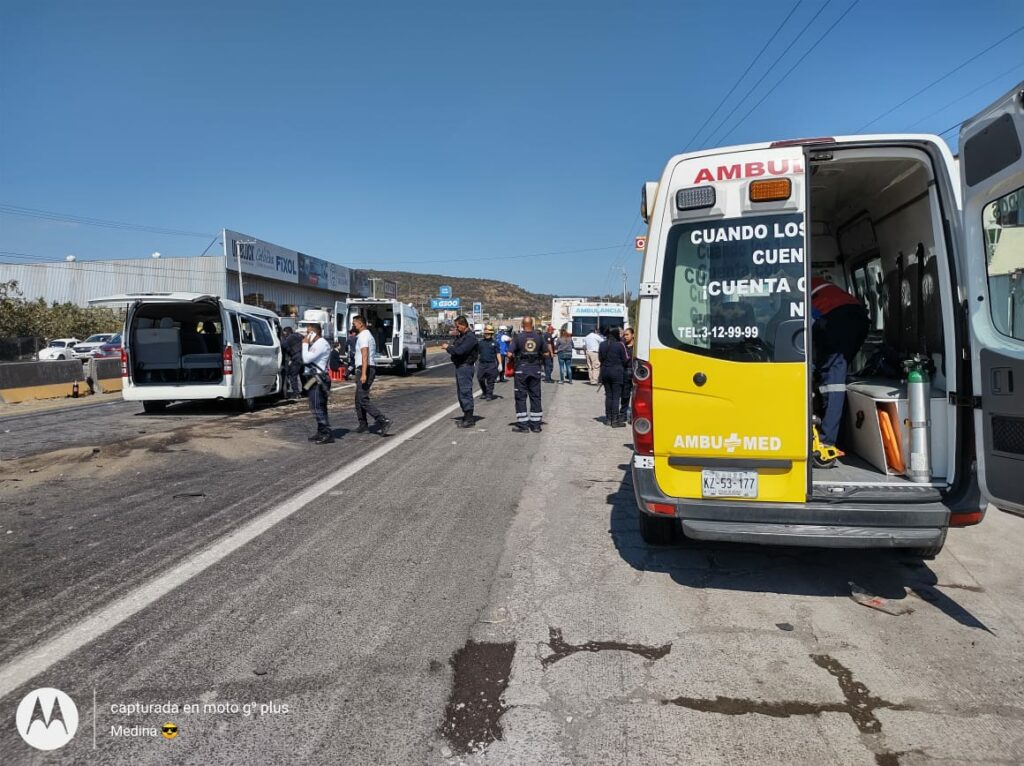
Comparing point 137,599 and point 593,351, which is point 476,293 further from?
point 137,599

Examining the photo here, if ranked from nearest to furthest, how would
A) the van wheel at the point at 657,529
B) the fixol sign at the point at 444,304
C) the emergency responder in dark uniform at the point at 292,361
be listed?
1. the van wheel at the point at 657,529
2. the emergency responder in dark uniform at the point at 292,361
3. the fixol sign at the point at 444,304

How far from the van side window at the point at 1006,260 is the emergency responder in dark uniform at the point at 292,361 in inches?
552

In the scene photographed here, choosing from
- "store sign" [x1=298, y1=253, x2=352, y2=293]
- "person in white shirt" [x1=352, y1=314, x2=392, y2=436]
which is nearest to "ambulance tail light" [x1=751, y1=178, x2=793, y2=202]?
"person in white shirt" [x1=352, y1=314, x2=392, y2=436]

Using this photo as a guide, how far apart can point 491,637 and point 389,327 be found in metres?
22.8

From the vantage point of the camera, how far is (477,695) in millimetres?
2963

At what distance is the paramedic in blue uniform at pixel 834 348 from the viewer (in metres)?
5.05

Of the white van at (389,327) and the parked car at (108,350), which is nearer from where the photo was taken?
the white van at (389,327)

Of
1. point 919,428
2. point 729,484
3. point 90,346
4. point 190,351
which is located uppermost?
point 90,346

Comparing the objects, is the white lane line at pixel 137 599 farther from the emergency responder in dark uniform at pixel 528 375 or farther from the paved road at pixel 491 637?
the emergency responder in dark uniform at pixel 528 375

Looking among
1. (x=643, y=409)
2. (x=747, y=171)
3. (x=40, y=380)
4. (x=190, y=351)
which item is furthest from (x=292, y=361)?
(x=747, y=171)

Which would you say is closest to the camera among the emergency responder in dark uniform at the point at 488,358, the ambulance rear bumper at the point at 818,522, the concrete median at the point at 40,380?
the ambulance rear bumper at the point at 818,522

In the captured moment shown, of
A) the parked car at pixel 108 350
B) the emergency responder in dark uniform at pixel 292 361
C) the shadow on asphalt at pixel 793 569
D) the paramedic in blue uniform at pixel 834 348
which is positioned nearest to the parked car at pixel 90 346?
the parked car at pixel 108 350

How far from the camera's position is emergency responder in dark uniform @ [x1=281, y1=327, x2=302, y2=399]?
1549cm

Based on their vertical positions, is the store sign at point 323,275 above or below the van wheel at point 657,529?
above
